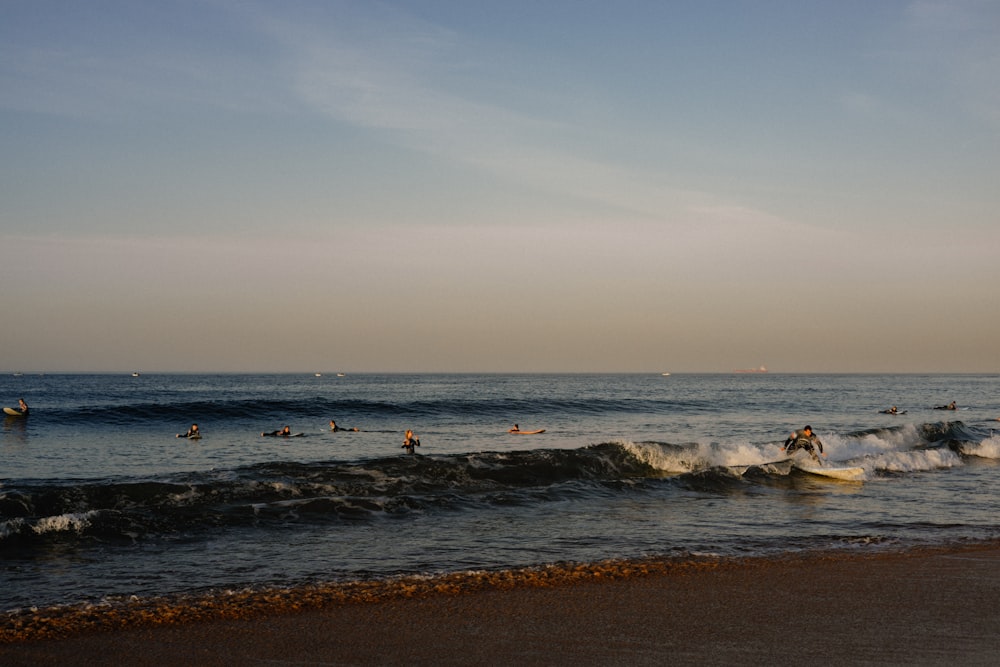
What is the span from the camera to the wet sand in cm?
658

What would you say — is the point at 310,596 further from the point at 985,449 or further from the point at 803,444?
the point at 985,449

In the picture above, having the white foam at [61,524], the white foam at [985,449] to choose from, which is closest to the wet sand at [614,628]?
the white foam at [61,524]

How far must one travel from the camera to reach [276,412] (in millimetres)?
48594

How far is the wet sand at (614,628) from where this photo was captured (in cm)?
658

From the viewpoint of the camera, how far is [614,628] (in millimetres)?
7441

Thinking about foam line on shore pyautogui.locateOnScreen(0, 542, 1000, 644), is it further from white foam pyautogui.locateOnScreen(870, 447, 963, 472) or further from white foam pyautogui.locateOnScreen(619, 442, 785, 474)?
white foam pyautogui.locateOnScreen(870, 447, 963, 472)

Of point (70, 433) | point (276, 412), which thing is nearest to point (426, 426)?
point (276, 412)

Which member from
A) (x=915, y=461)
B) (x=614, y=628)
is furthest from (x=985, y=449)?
(x=614, y=628)

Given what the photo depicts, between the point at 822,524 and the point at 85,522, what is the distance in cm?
1277

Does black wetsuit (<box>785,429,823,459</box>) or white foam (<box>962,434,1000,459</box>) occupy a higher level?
black wetsuit (<box>785,429,823,459</box>)

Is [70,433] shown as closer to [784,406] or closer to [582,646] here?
[582,646]

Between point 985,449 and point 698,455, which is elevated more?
point 698,455

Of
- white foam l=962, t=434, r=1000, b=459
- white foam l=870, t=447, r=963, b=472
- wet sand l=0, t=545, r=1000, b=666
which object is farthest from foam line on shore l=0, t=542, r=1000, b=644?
white foam l=962, t=434, r=1000, b=459

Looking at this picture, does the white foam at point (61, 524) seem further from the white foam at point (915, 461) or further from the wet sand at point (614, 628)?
the white foam at point (915, 461)
